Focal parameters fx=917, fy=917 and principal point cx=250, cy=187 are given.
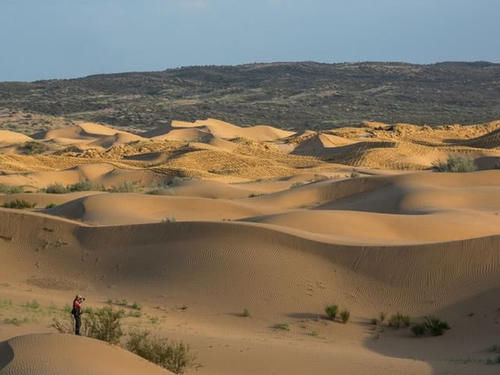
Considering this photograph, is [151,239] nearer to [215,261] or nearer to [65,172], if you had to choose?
[215,261]

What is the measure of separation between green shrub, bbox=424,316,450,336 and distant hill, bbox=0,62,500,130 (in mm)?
57071

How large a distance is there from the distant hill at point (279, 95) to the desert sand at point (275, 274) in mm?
46808

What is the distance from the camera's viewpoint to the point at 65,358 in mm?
7461

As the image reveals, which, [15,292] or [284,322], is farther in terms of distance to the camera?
[15,292]

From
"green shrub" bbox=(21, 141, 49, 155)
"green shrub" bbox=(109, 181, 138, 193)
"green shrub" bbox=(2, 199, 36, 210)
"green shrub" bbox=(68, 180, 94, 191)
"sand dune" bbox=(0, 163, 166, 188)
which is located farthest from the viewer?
"green shrub" bbox=(21, 141, 49, 155)

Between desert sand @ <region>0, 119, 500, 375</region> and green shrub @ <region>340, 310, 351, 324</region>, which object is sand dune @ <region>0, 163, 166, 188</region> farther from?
green shrub @ <region>340, 310, 351, 324</region>

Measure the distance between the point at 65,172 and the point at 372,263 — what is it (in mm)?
22368

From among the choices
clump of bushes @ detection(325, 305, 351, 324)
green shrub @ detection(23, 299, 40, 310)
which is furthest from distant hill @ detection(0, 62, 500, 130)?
green shrub @ detection(23, 299, 40, 310)

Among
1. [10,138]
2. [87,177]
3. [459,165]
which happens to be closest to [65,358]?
[459,165]

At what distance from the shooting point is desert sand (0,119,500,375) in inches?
384

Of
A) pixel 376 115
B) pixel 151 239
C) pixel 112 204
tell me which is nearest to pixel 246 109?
pixel 376 115

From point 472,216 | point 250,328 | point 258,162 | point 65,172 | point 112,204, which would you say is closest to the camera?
point 250,328

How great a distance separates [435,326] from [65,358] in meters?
5.70

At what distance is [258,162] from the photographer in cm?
3853
